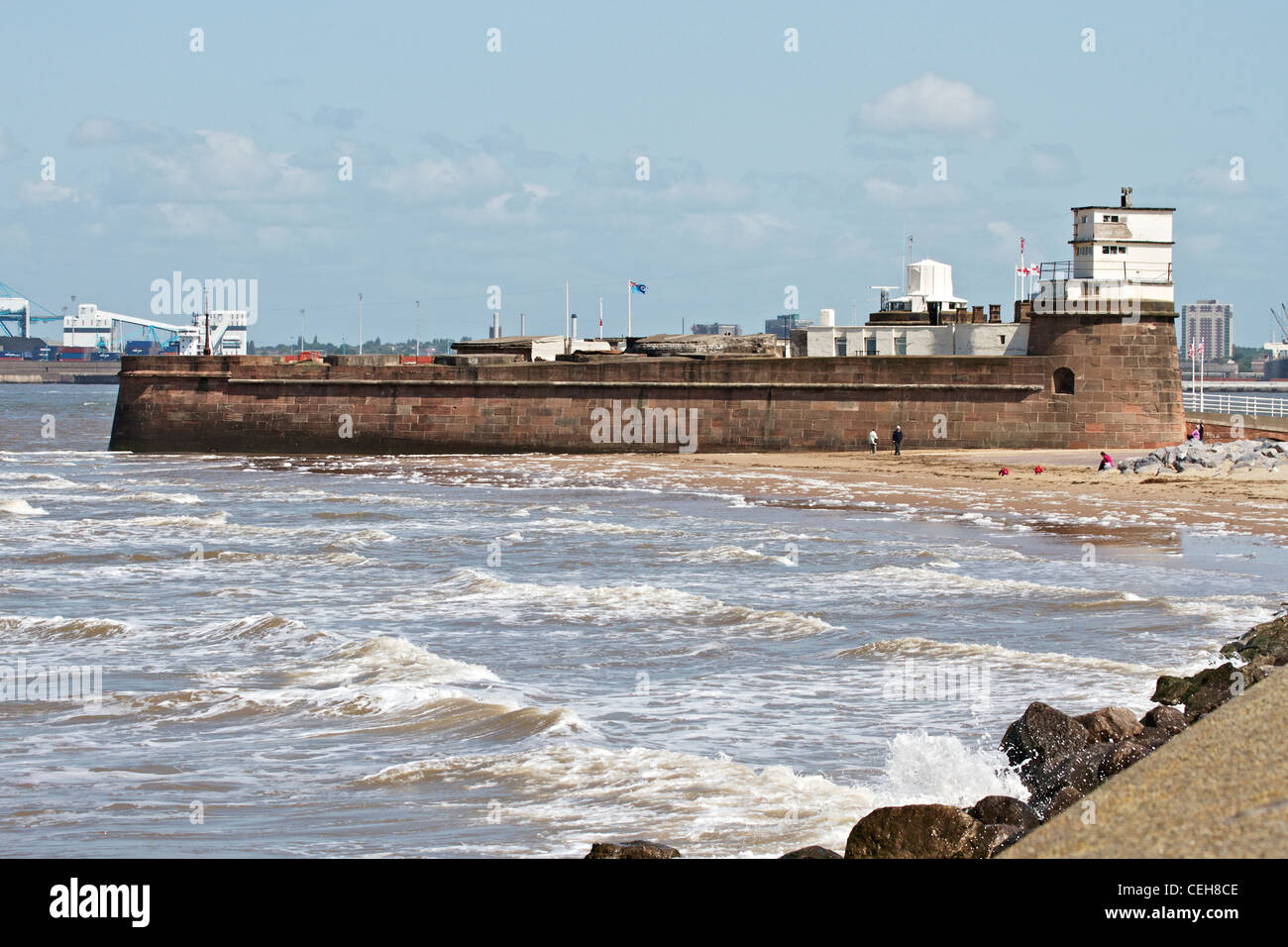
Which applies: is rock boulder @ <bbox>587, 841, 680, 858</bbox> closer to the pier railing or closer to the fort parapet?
the fort parapet

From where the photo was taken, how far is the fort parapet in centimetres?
3444

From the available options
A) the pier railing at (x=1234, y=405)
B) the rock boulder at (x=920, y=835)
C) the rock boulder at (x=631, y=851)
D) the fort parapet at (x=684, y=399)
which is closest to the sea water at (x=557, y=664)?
the rock boulder at (x=631, y=851)

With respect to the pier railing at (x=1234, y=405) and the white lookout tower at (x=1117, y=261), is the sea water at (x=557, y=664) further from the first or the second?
the pier railing at (x=1234, y=405)

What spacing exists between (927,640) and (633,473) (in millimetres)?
20784

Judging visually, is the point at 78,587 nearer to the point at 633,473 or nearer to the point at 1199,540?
the point at 1199,540

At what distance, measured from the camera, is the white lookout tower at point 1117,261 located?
34344 mm

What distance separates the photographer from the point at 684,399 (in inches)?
1486

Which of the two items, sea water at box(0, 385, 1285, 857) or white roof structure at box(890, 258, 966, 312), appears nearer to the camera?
sea water at box(0, 385, 1285, 857)

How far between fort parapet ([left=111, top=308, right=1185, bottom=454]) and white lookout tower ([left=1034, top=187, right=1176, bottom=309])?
0.58 metres

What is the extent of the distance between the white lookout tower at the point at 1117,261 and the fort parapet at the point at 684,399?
1.91 feet

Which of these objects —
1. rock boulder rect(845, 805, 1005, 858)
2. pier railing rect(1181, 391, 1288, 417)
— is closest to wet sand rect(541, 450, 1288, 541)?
pier railing rect(1181, 391, 1288, 417)

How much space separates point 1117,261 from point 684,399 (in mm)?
11589

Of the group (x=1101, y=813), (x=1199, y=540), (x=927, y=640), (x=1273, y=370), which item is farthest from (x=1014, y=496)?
(x=1273, y=370)

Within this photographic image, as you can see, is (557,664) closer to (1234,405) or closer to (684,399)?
(684,399)
